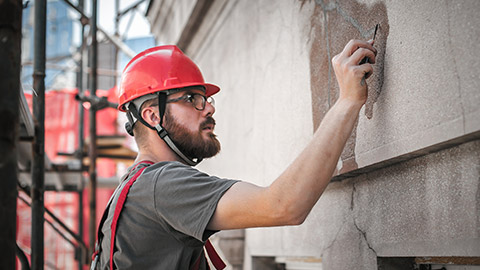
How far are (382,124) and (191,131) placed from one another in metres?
0.92

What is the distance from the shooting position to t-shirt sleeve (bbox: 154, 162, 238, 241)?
2.05 metres

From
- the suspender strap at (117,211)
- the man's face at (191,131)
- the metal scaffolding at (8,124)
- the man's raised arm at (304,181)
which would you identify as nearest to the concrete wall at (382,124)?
the man's raised arm at (304,181)

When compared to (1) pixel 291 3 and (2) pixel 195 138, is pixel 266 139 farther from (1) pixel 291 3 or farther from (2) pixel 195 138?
(2) pixel 195 138

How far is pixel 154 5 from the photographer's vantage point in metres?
7.68

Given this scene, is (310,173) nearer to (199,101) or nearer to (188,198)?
(188,198)

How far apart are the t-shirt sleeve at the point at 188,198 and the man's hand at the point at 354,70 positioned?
1.84 ft

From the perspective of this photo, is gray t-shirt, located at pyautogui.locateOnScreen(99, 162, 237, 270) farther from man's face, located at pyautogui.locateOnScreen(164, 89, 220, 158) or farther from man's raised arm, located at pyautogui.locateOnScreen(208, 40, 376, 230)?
man's face, located at pyautogui.locateOnScreen(164, 89, 220, 158)

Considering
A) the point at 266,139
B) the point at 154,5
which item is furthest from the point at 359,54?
the point at 154,5

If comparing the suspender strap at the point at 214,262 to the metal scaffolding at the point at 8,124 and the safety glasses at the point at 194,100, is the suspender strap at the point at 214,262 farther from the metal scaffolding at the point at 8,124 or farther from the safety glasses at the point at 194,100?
the metal scaffolding at the point at 8,124

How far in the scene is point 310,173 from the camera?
1861mm

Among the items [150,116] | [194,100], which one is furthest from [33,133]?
[194,100]

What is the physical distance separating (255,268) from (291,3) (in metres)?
2.03

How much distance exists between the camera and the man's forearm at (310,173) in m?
1.87

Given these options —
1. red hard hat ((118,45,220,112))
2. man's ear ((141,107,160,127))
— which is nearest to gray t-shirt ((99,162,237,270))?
man's ear ((141,107,160,127))
